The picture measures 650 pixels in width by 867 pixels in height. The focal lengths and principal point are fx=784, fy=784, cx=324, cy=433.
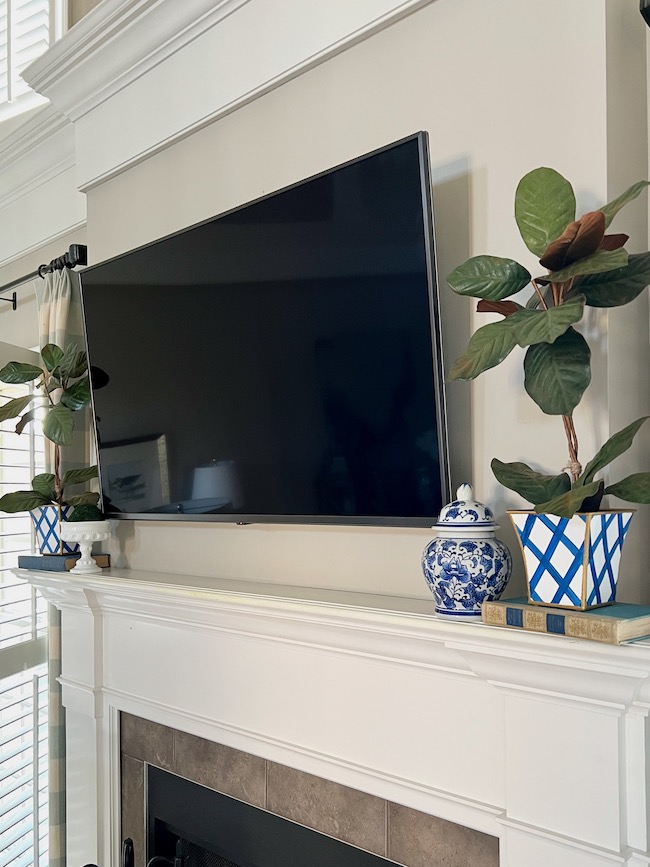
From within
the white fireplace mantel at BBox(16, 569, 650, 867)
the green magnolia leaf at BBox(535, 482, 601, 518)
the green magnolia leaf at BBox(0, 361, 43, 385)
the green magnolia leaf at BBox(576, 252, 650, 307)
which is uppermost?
the green magnolia leaf at BBox(0, 361, 43, 385)

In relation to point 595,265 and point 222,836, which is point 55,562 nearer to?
point 222,836

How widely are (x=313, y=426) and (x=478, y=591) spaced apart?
1.73 ft

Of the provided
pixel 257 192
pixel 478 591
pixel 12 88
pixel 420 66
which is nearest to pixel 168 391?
pixel 257 192

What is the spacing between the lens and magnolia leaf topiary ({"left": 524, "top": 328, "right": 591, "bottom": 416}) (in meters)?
1.04

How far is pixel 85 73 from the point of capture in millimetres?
2246

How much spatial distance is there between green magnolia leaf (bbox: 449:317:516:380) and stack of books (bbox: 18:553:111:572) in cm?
153

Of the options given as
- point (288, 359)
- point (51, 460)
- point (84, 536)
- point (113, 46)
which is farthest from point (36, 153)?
point (288, 359)

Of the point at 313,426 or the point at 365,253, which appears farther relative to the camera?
the point at 313,426

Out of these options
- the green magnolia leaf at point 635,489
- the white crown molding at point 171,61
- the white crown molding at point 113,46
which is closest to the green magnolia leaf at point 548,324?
the green magnolia leaf at point 635,489

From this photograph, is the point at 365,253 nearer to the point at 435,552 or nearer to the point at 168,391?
the point at 435,552

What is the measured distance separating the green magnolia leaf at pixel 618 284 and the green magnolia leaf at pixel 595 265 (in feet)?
0.16

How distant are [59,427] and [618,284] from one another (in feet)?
5.24

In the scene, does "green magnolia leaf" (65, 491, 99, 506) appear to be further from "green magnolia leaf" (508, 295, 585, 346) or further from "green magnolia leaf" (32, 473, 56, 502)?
"green magnolia leaf" (508, 295, 585, 346)

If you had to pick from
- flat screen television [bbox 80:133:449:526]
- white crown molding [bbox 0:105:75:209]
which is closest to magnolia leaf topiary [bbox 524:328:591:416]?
flat screen television [bbox 80:133:449:526]
